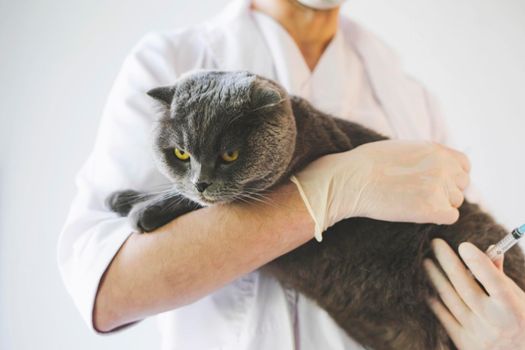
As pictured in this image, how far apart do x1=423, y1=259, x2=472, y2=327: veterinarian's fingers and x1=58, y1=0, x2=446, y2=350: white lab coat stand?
0.24m

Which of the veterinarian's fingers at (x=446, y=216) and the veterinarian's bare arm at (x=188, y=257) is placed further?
the veterinarian's fingers at (x=446, y=216)

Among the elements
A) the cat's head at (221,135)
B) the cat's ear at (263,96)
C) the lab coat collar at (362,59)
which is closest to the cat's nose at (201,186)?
the cat's head at (221,135)

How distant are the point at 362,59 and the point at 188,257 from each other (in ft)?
2.98

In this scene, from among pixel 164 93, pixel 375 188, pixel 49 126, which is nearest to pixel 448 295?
pixel 375 188

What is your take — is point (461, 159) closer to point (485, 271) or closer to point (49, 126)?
point (485, 271)

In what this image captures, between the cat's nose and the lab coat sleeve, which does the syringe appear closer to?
the cat's nose

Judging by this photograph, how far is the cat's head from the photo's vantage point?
24.6 inches

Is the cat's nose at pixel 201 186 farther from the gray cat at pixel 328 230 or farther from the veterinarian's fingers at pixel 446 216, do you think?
the veterinarian's fingers at pixel 446 216

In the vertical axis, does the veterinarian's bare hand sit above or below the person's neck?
below

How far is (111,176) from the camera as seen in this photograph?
0.78 metres

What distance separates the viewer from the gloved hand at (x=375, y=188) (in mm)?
776

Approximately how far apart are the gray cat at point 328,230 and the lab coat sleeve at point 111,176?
4 cm

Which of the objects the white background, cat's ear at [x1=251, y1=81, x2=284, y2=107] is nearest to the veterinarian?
cat's ear at [x1=251, y1=81, x2=284, y2=107]

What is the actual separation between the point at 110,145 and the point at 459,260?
84 cm
